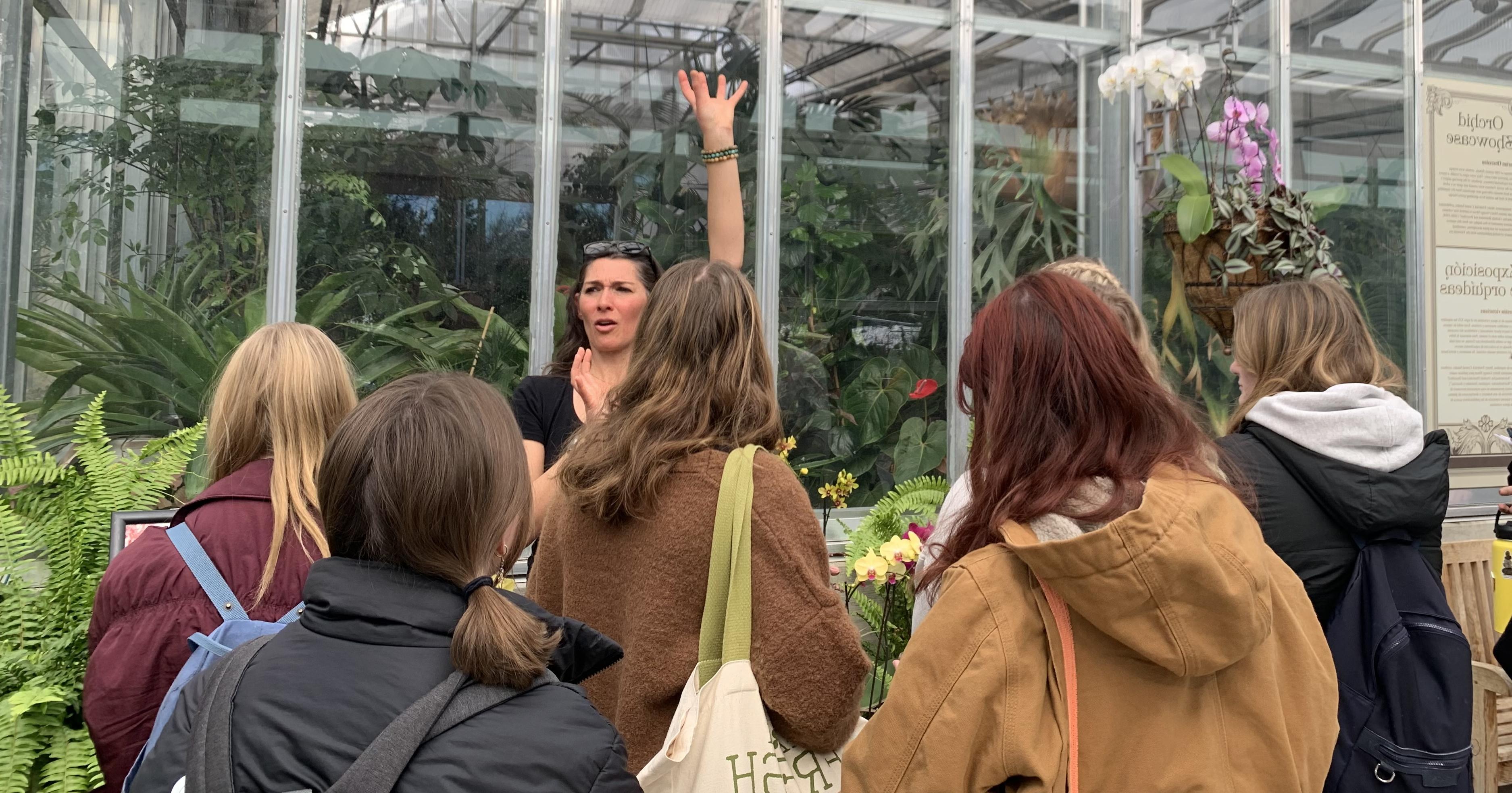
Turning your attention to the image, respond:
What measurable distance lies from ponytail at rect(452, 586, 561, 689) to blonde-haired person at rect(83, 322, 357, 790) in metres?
0.68

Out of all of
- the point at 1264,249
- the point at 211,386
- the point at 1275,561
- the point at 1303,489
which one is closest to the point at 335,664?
the point at 1275,561

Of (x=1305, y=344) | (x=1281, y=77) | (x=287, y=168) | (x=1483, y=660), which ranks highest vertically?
(x=1281, y=77)

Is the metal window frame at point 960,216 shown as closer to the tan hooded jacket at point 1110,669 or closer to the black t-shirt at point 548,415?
the black t-shirt at point 548,415

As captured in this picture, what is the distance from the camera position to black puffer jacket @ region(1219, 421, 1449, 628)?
2.49 meters

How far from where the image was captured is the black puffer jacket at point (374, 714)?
4.28 feet

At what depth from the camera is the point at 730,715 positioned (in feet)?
6.44

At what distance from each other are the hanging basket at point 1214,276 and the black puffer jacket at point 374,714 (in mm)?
4290

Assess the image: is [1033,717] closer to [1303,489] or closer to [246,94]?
[1303,489]

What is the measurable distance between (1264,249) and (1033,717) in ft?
13.1

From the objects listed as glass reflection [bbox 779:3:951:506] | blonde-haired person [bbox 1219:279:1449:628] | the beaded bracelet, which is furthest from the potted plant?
blonde-haired person [bbox 1219:279:1449:628]

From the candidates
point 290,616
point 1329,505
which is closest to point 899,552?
point 1329,505

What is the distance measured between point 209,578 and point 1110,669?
142cm

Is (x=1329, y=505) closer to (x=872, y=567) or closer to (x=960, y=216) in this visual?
(x=872, y=567)

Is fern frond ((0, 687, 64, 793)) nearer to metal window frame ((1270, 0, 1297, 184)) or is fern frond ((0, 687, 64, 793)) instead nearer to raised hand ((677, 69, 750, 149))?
raised hand ((677, 69, 750, 149))
